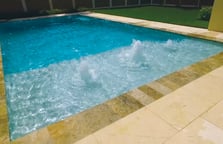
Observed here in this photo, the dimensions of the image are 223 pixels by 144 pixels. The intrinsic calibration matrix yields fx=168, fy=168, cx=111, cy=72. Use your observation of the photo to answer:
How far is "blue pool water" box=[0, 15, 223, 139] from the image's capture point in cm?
396

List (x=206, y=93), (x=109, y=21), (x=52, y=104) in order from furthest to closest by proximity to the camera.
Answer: (x=109, y=21) < (x=52, y=104) < (x=206, y=93)

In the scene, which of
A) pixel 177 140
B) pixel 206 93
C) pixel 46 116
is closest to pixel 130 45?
pixel 206 93

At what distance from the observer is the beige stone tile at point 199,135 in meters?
2.46

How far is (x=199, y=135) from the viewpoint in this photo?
2549 millimetres

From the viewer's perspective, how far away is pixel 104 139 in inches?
101

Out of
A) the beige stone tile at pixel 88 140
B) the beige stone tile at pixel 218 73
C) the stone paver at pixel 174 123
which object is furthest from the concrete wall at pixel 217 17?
the beige stone tile at pixel 88 140

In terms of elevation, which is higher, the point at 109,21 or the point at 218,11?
the point at 218,11

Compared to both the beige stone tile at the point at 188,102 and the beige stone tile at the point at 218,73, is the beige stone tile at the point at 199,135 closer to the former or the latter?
the beige stone tile at the point at 188,102

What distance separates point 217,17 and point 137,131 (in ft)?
26.1

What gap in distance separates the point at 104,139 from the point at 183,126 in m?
1.30

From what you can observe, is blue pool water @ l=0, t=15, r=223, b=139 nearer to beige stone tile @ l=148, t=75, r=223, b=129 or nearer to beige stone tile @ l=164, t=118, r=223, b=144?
beige stone tile @ l=148, t=75, r=223, b=129

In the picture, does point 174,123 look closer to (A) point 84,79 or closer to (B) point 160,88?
(B) point 160,88

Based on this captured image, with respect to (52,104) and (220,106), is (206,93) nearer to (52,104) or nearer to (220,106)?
(220,106)

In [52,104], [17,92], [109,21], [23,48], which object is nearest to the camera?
[52,104]
